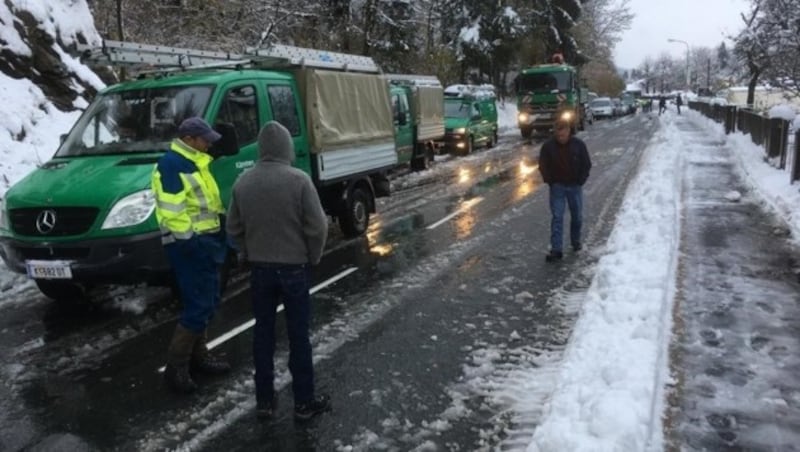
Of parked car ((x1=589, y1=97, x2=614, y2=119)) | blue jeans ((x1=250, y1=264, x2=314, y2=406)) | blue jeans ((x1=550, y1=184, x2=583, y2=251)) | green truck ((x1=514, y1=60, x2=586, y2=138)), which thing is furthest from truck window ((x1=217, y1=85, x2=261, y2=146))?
parked car ((x1=589, y1=97, x2=614, y2=119))

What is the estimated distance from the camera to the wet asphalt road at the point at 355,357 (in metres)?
4.14

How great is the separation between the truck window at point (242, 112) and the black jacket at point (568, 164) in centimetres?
375

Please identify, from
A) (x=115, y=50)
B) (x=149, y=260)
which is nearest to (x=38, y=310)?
(x=149, y=260)

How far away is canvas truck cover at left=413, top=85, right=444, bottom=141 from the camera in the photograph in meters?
19.3

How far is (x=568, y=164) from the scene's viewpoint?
855cm

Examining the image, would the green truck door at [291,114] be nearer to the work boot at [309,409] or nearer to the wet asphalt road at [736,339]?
the work boot at [309,409]

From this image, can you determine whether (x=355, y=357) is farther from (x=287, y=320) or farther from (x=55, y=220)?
(x=55, y=220)

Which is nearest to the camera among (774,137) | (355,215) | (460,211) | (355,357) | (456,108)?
(355,357)

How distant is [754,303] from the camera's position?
6.26m

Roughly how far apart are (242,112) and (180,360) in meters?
3.55

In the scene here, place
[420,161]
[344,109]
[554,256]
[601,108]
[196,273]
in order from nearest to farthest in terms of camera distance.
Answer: [196,273] < [554,256] < [344,109] < [420,161] < [601,108]

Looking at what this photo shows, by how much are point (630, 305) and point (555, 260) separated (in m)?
2.29

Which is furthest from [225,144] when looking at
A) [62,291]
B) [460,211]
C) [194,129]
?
[460,211]

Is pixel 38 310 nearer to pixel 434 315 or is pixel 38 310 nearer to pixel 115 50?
pixel 115 50
